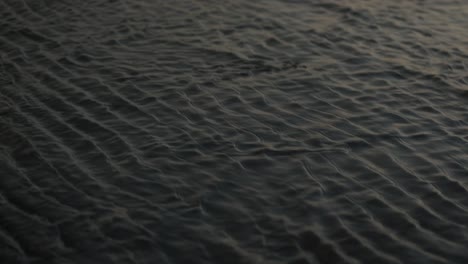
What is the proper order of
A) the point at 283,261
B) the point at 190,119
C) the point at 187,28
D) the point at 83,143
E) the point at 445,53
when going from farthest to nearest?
the point at 187,28
the point at 445,53
the point at 190,119
the point at 83,143
the point at 283,261

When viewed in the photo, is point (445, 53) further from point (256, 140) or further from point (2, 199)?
point (2, 199)

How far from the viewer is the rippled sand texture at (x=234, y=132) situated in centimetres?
829

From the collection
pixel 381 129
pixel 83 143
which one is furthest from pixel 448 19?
pixel 83 143

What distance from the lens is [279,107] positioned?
1145cm

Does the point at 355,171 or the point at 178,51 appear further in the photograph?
the point at 178,51

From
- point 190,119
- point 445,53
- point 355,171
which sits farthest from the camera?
point 445,53

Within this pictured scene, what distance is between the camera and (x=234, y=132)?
10.7 m

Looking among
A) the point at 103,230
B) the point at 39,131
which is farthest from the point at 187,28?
the point at 103,230

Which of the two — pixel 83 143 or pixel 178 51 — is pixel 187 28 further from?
pixel 83 143

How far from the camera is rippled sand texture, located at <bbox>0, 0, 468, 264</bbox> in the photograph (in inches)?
326

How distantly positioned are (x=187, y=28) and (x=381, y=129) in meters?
5.25

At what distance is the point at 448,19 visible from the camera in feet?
48.2

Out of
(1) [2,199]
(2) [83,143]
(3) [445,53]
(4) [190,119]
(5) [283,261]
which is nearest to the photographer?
(5) [283,261]

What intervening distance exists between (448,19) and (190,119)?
638cm
